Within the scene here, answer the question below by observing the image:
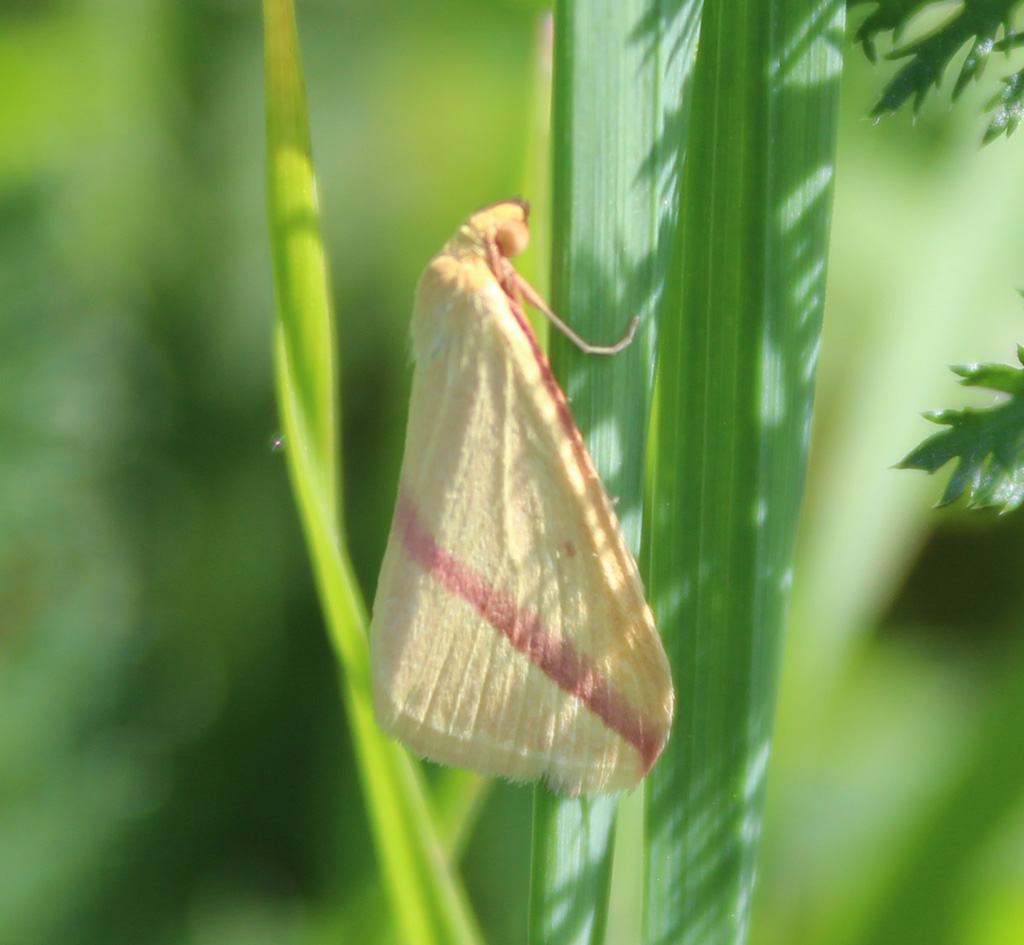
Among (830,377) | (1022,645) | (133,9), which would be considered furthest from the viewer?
(133,9)

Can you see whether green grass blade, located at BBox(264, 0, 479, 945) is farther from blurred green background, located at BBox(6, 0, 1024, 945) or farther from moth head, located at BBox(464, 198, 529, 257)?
blurred green background, located at BBox(6, 0, 1024, 945)

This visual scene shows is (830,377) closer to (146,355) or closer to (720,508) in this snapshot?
(720,508)

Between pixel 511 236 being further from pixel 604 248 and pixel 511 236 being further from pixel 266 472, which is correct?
pixel 266 472

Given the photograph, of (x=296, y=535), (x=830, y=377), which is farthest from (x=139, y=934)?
(x=830, y=377)

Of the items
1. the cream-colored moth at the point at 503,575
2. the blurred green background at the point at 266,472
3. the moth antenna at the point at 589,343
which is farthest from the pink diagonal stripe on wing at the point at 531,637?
the blurred green background at the point at 266,472

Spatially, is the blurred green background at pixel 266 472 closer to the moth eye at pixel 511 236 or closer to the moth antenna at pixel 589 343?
the moth eye at pixel 511 236
